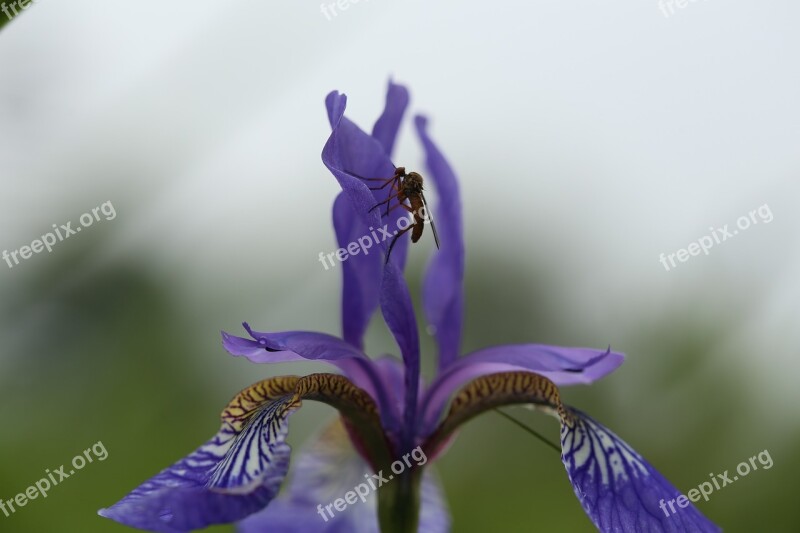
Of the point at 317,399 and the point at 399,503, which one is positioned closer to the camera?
the point at 317,399

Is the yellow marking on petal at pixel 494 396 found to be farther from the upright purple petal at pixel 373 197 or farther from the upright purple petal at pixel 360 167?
the upright purple petal at pixel 360 167

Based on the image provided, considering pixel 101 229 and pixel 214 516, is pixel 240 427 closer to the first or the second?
pixel 214 516

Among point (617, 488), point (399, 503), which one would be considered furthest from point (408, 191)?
point (617, 488)

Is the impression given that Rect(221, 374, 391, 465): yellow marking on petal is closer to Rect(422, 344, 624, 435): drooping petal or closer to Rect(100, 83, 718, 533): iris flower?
Rect(100, 83, 718, 533): iris flower

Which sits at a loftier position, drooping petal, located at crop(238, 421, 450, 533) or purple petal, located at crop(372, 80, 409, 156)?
purple petal, located at crop(372, 80, 409, 156)

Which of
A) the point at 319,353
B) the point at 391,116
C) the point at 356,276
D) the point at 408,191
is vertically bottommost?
the point at 319,353

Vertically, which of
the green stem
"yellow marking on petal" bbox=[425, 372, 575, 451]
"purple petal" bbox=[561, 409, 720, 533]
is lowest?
"purple petal" bbox=[561, 409, 720, 533]

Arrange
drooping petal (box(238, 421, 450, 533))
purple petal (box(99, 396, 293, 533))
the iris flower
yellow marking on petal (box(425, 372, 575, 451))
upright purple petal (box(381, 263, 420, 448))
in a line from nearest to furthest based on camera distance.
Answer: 1. purple petal (box(99, 396, 293, 533))
2. the iris flower
3. upright purple petal (box(381, 263, 420, 448))
4. yellow marking on petal (box(425, 372, 575, 451))
5. drooping petal (box(238, 421, 450, 533))

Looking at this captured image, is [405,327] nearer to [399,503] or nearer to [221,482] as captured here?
[399,503]

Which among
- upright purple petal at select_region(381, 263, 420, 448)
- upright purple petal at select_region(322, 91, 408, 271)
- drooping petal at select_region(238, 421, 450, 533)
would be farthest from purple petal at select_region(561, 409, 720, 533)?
drooping petal at select_region(238, 421, 450, 533)
